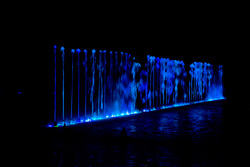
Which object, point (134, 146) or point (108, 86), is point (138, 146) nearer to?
point (134, 146)

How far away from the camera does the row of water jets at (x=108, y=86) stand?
13.9 m

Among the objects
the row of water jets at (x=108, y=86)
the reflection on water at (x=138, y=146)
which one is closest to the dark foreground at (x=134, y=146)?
the reflection on water at (x=138, y=146)

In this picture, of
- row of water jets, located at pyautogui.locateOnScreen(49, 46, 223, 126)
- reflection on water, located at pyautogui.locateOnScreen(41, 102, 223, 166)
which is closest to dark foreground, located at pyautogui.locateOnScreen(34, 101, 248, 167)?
reflection on water, located at pyautogui.locateOnScreen(41, 102, 223, 166)

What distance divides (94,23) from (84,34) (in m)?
2.48

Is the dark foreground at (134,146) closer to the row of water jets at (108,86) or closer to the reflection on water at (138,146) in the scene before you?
the reflection on water at (138,146)

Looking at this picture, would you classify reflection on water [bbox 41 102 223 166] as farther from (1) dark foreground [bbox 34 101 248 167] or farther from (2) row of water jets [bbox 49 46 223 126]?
(2) row of water jets [bbox 49 46 223 126]

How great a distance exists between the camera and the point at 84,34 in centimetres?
1622

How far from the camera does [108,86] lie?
51.3ft

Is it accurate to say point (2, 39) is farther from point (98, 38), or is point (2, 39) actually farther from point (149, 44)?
point (149, 44)

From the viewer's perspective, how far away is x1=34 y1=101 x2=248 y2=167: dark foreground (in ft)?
21.3

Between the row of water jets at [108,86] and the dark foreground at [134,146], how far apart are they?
236 centimetres

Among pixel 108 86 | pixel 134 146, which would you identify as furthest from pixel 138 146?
pixel 108 86

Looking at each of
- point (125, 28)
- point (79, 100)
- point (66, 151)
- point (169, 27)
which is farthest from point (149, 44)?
point (66, 151)

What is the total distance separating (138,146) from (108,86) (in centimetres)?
794
